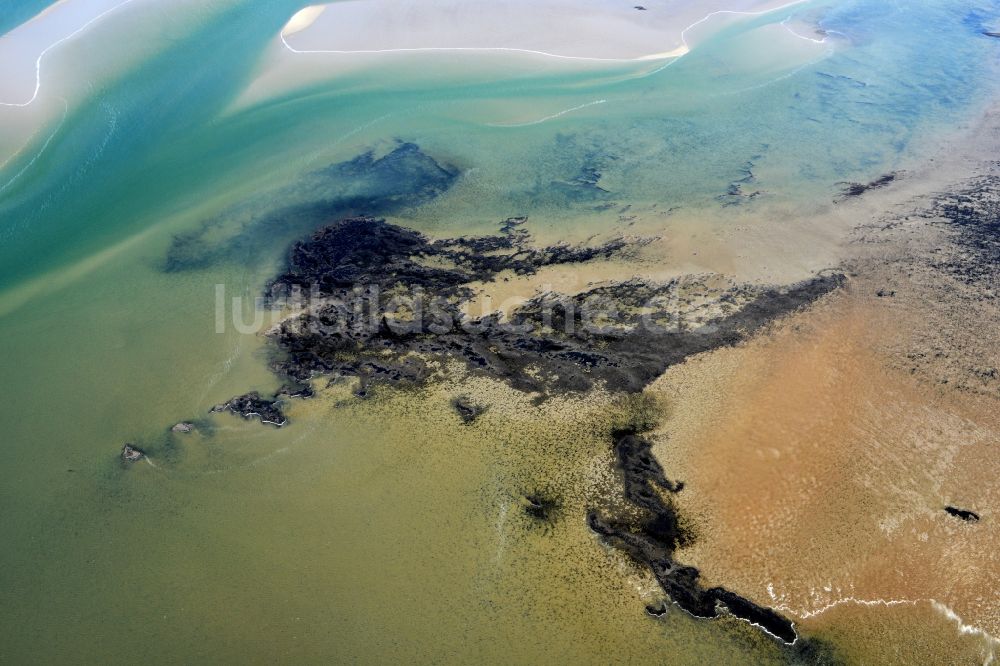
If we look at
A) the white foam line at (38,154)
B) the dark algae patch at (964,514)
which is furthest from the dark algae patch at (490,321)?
the white foam line at (38,154)

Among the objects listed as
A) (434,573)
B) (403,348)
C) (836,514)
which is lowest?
(836,514)

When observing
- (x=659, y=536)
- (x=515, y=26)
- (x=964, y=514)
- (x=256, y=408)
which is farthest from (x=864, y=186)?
(x=256, y=408)

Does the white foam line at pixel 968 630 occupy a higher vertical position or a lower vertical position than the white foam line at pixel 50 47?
lower

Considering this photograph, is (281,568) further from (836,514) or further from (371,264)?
(836,514)

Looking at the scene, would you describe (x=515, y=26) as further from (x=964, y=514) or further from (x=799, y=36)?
(x=964, y=514)

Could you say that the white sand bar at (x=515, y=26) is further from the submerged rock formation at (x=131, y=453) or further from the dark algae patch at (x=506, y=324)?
the submerged rock formation at (x=131, y=453)

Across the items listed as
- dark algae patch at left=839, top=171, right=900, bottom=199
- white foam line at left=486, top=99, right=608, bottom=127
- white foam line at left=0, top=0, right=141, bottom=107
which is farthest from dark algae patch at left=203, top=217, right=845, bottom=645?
white foam line at left=0, top=0, right=141, bottom=107

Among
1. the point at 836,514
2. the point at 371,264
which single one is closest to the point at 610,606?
the point at 836,514

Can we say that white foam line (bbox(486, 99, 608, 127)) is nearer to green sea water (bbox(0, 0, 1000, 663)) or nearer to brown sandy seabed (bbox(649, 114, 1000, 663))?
green sea water (bbox(0, 0, 1000, 663))
